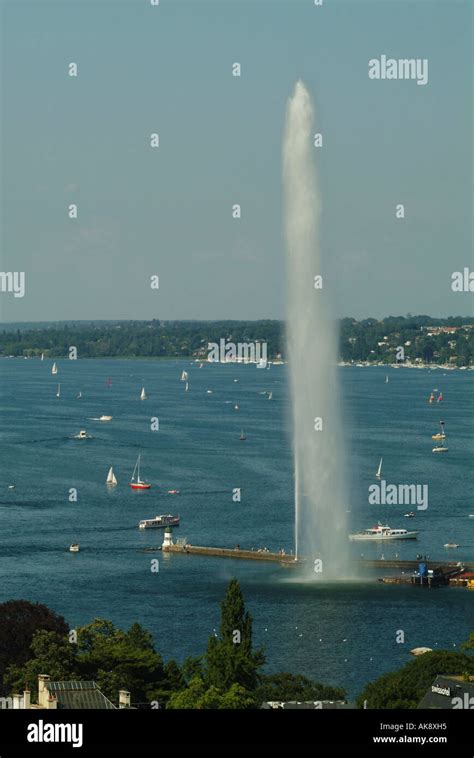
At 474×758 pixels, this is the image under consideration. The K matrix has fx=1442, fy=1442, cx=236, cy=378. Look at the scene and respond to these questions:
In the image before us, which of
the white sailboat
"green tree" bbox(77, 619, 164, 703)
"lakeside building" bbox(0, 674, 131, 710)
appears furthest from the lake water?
"lakeside building" bbox(0, 674, 131, 710)

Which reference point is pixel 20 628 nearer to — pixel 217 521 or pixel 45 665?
pixel 45 665

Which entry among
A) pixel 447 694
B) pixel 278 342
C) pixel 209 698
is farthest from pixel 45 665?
pixel 278 342

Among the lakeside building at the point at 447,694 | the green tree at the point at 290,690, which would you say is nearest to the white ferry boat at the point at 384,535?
the green tree at the point at 290,690

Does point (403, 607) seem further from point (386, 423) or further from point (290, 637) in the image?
point (386, 423)

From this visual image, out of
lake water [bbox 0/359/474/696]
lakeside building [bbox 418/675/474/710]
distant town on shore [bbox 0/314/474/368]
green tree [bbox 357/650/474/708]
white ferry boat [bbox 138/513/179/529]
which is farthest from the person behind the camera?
distant town on shore [bbox 0/314/474/368]

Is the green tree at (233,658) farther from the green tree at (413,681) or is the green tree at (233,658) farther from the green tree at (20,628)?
the green tree at (20,628)

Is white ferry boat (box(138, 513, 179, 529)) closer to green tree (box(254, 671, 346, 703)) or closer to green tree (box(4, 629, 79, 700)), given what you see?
green tree (box(254, 671, 346, 703))
